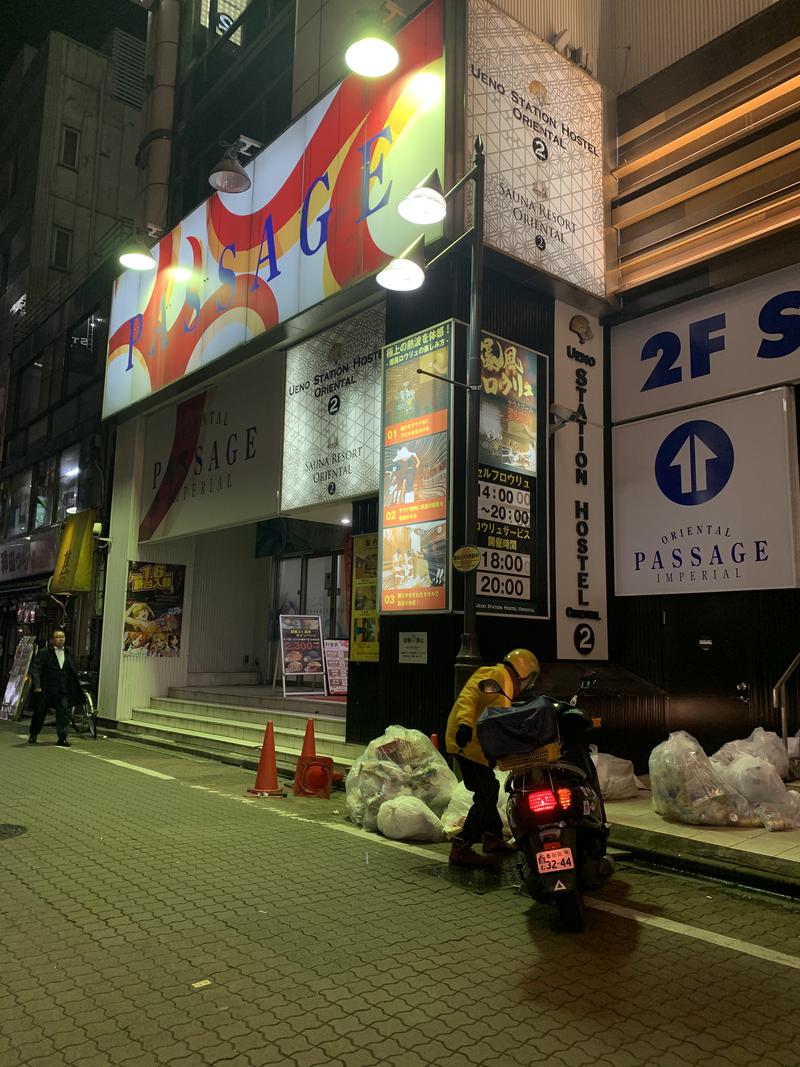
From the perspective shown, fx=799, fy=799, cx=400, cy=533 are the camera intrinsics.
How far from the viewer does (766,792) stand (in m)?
7.05

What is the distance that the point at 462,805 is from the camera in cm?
707

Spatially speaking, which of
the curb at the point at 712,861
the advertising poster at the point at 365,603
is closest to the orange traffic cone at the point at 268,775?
the advertising poster at the point at 365,603

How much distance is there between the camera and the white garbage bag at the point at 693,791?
275 inches

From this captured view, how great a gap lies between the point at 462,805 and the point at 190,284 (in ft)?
38.8

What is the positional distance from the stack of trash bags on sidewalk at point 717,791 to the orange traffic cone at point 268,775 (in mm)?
4241

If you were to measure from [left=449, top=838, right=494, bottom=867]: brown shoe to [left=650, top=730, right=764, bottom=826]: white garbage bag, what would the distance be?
1.96 meters

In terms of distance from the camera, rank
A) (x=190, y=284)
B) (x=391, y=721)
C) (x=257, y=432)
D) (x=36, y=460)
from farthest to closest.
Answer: (x=36, y=460)
(x=190, y=284)
(x=257, y=432)
(x=391, y=721)

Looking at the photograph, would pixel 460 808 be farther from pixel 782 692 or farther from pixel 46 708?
pixel 46 708

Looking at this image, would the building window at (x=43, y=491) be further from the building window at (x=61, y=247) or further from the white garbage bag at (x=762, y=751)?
the white garbage bag at (x=762, y=751)

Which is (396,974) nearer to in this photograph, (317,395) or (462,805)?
(462,805)

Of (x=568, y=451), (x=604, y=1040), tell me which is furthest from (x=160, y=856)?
(x=568, y=451)

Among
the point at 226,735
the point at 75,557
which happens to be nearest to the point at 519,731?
the point at 226,735

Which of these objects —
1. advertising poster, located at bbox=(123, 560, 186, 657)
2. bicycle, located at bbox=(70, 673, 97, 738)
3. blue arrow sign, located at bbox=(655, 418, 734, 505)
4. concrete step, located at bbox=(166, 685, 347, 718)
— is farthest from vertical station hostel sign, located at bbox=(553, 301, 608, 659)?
advertising poster, located at bbox=(123, 560, 186, 657)

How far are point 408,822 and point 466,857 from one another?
918 mm
